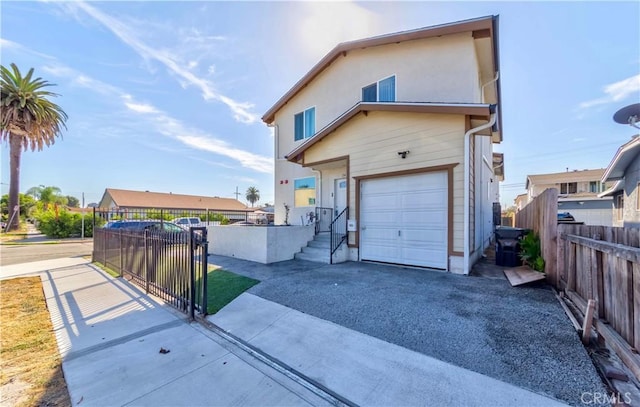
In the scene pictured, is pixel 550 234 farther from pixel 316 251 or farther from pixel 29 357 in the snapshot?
pixel 29 357

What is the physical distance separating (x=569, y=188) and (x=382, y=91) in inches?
1234

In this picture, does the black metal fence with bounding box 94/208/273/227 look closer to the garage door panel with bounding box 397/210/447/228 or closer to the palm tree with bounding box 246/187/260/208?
the garage door panel with bounding box 397/210/447/228

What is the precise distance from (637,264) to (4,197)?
77.2 metres

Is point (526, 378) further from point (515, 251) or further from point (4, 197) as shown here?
point (4, 197)

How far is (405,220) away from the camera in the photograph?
24.7ft

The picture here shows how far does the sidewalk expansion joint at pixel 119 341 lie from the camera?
321cm

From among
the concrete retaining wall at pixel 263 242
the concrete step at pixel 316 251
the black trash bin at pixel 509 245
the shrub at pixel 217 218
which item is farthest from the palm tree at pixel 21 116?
the black trash bin at pixel 509 245

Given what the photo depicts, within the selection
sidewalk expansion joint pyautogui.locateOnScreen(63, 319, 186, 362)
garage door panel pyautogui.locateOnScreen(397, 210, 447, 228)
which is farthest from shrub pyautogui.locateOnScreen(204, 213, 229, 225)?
sidewalk expansion joint pyautogui.locateOnScreen(63, 319, 186, 362)

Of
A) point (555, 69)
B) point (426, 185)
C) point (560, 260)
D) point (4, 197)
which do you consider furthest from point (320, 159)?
point (4, 197)

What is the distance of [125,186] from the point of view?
1535 inches

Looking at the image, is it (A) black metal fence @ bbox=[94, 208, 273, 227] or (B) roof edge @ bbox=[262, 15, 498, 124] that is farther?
(A) black metal fence @ bbox=[94, 208, 273, 227]

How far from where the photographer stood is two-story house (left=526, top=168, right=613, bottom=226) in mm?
21703

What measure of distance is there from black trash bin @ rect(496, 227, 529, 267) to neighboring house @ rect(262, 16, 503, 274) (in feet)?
2.15

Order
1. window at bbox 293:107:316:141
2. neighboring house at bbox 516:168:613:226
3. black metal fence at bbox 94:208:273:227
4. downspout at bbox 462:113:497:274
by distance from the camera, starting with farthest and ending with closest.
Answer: neighboring house at bbox 516:168:613:226, black metal fence at bbox 94:208:273:227, window at bbox 293:107:316:141, downspout at bbox 462:113:497:274
